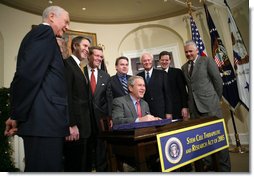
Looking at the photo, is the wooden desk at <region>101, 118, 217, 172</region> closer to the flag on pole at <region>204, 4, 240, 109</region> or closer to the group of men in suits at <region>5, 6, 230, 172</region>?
the group of men in suits at <region>5, 6, 230, 172</region>

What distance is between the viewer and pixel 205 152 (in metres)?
1.47

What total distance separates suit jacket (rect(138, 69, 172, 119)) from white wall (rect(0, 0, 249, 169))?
89cm

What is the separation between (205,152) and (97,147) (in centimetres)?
102

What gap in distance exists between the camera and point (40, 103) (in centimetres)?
116

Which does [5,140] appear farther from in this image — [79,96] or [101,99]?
[101,99]

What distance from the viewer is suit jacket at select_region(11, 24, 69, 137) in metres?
1.11

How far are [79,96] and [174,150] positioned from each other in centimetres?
95

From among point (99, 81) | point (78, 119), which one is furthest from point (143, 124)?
point (99, 81)

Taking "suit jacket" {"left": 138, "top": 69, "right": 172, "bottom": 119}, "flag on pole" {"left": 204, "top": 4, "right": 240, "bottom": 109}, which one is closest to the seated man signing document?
"suit jacket" {"left": 138, "top": 69, "right": 172, "bottom": 119}

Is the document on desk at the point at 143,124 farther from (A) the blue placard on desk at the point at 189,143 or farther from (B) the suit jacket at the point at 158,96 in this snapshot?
(B) the suit jacket at the point at 158,96

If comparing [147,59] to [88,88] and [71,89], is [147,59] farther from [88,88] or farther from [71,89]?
[71,89]

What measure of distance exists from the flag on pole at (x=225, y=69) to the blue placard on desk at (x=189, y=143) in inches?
39.0

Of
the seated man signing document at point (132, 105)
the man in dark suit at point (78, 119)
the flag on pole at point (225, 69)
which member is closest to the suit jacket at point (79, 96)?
the man in dark suit at point (78, 119)

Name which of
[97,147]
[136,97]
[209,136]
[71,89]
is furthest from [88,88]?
[209,136]
